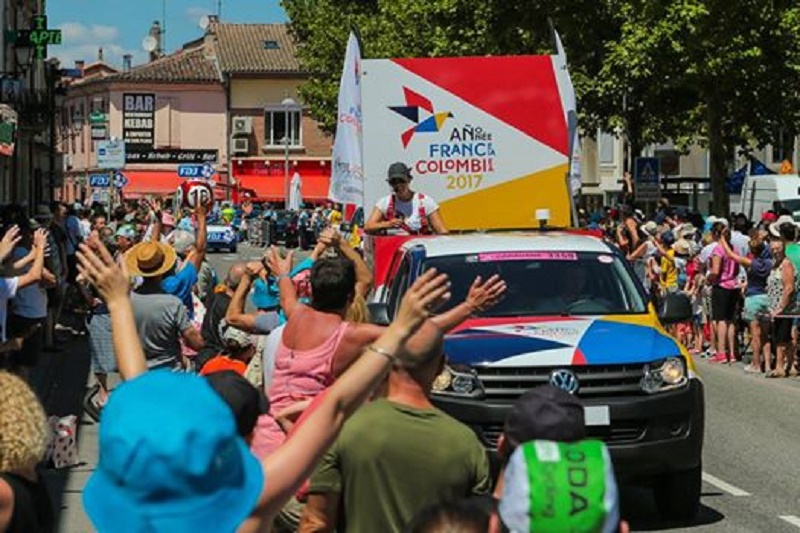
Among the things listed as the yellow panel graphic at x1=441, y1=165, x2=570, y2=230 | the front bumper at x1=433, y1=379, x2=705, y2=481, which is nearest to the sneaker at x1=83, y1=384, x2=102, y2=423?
the yellow panel graphic at x1=441, y1=165, x2=570, y2=230

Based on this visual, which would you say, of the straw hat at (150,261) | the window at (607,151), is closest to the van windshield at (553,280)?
the straw hat at (150,261)

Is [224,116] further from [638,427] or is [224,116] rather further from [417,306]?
[417,306]

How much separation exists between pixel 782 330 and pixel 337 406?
16.6 m

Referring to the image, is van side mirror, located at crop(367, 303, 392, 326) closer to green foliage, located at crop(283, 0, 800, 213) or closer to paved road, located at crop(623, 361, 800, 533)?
paved road, located at crop(623, 361, 800, 533)

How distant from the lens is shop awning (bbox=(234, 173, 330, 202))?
296 feet

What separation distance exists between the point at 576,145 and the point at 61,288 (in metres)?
9.45

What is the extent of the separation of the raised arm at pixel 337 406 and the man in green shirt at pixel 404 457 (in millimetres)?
986

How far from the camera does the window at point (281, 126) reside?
90.8 m

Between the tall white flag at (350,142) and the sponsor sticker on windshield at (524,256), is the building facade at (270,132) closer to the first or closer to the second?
the tall white flag at (350,142)

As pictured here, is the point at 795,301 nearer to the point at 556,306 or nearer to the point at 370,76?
the point at 370,76

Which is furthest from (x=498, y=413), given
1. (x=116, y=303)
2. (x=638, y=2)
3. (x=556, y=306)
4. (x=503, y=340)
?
(x=638, y=2)

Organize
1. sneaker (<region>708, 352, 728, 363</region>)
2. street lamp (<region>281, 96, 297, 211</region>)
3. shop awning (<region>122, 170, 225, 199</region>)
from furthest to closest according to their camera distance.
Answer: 1. shop awning (<region>122, 170, 225, 199</region>)
2. street lamp (<region>281, 96, 297, 211</region>)
3. sneaker (<region>708, 352, 728, 363</region>)

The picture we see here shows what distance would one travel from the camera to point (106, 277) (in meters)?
4.19

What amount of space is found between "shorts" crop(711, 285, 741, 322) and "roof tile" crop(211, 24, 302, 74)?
232 feet
